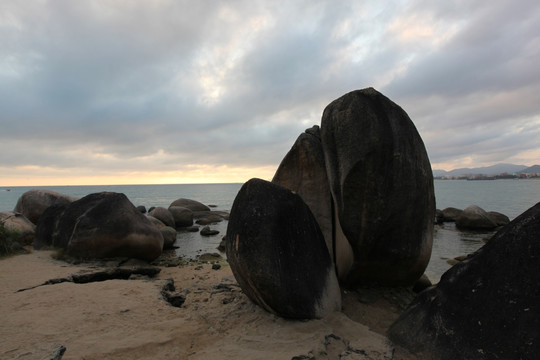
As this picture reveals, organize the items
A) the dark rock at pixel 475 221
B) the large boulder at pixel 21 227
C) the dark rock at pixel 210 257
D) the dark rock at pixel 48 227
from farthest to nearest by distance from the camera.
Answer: the dark rock at pixel 475 221 < the dark rock at pixel 210 257 < the large boulder at pixel 21 227 < the dark rock at pixel 48 227

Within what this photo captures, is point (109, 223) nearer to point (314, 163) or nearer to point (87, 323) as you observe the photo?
point (87, 323)

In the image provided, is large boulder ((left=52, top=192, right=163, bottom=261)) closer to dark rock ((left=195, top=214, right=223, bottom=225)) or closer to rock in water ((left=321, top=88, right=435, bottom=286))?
rock in water ((left=321, top=88, right=435, bottom=286))

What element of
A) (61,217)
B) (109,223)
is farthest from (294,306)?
(61,217)

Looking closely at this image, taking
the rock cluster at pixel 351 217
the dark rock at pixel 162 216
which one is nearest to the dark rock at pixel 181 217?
the dark rock at pixel 162 216

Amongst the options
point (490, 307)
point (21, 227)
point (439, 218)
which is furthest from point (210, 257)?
point (439, 218)

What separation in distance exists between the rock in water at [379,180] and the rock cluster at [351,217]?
1 cm

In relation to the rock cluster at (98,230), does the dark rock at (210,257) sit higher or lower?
lower

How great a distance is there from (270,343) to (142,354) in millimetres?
1355

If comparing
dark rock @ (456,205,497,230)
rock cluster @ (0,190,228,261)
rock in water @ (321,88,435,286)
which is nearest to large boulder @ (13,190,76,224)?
rock cluster @ (0,190,228,261)

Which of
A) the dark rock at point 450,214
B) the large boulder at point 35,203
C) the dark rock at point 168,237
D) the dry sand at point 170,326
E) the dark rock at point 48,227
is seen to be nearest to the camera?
the dry sand at point 170,326

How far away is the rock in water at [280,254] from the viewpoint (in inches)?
152

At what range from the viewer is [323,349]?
3.27m

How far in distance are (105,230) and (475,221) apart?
20.1 metres

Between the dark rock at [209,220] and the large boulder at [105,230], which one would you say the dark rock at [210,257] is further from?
the dark rock at [209,220]
